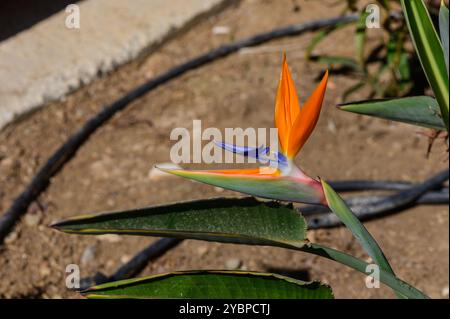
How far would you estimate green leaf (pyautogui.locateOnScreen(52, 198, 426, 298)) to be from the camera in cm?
93

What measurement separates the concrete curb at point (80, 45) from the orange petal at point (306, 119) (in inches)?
64.0

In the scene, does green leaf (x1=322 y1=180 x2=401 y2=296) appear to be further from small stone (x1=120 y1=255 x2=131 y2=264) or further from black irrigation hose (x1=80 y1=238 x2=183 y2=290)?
small stone (x1=120 y1=255 x2=131 y2=264)

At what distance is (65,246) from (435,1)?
1.63m

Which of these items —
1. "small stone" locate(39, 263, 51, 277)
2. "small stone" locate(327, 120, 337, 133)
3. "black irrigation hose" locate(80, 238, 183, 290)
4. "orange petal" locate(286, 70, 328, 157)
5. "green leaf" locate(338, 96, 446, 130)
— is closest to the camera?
"orange petal" locate(286, 70, 328, 157)

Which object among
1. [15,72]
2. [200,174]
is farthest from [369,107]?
[15,72]

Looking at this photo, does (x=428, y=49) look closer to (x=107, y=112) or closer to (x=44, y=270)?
(x=44, y=270)

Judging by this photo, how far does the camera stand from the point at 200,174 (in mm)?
902

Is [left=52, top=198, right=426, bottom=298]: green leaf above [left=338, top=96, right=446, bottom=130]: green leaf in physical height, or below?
below

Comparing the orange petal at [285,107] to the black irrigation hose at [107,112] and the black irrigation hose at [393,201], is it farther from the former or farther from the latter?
the black irrigation hose at [107,112]

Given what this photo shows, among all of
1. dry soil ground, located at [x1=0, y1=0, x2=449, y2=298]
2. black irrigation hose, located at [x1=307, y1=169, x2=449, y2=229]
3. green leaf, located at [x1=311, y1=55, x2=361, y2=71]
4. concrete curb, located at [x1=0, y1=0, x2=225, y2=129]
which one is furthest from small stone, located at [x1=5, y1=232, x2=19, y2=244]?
green leaf, located at [x1=311, y1=55, x2=361, y2=71]

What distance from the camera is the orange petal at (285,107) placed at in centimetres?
93

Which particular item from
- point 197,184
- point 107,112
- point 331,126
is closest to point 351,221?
point 197,184

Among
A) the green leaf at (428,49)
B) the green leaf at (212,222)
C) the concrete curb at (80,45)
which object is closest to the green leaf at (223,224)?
the green leaf at (212,222)

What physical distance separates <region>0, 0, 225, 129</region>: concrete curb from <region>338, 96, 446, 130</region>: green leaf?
1.58 metres
